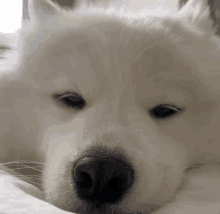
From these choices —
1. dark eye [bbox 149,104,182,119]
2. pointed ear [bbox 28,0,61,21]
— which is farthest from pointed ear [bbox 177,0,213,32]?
pointed ear [bbox 28,0,61,21]

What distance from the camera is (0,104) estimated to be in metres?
1.40

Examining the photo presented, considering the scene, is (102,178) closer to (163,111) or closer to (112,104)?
(112,104)

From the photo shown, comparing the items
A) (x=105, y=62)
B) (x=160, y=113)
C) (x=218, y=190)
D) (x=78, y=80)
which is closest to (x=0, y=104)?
(x=78, y=80)

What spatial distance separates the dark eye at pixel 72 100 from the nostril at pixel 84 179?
0.38m

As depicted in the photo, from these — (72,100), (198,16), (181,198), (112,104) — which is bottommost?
(181,198)

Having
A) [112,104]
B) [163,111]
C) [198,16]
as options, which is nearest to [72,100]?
[112,104]

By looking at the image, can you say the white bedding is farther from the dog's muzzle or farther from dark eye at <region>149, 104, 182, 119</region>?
dark eye at <region>149, 104, 182, 119</region>

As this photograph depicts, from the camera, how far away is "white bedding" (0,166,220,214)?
71 centimetres

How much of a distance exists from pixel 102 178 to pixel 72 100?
47 centimetres

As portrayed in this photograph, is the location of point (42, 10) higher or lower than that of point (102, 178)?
higher

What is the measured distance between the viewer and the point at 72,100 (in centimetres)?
124

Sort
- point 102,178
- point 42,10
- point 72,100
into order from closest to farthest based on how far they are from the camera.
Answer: point 102,178 < point 72,100 < point 42,10

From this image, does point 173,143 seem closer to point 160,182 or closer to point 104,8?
point 160,182

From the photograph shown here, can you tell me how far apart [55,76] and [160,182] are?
62 cm
